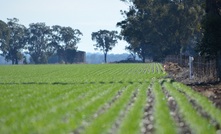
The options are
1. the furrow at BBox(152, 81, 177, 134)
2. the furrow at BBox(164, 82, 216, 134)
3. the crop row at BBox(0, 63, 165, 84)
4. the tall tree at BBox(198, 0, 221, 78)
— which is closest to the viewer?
the furrow at BBox(152, 81, 177, 134)

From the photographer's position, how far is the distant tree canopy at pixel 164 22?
80312mm

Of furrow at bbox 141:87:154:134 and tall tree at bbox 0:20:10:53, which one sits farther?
tall tree at bbox 0:20:10:53

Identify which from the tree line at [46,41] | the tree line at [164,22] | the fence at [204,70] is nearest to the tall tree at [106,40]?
the tree line at [46,41]

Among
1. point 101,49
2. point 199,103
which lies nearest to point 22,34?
point 101,49

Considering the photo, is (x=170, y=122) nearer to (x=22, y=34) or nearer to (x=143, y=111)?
(x=143, y=111)

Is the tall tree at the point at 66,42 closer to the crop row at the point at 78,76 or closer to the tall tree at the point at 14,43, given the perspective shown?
the tall tree at the point at 14,43

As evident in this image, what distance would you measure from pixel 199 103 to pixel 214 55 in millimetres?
13098

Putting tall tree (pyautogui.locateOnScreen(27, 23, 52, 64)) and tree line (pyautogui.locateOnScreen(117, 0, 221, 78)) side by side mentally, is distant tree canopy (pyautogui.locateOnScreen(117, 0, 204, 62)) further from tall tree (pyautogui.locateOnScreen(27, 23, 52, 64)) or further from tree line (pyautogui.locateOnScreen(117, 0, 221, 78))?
tall tree (pyautogui.locateOnScreen(27, 23, 52, 64))

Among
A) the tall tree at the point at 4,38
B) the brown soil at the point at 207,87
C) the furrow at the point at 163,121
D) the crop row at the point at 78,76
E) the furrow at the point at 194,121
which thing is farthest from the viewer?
the tall tree at the point at 4,38

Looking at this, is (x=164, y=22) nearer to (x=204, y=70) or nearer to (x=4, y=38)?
(x=204, y=70)

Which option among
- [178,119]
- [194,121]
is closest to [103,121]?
[178,119]

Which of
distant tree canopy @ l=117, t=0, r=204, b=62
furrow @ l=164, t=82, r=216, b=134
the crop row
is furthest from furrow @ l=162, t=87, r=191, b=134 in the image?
distant tree canopy @ l=117, t=0, r=204, b=62

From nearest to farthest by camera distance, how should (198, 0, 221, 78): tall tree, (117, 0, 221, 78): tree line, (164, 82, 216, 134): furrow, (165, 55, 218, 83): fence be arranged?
1. (164, 82, 216, 134): furrow
2. (198, 0, 221, 78): tall tree
3. (165, 55, 218, 83): fence
4. (117, 0, 221, 78): tree line

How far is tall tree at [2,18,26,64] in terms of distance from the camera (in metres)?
143
